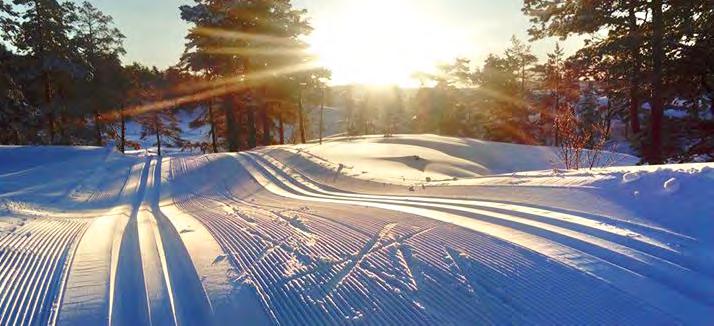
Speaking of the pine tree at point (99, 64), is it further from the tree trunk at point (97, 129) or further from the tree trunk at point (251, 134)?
the tree trunk at point (251, 134)

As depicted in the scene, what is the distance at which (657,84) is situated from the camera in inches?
423

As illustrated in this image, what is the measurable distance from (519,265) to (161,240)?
13.7ft

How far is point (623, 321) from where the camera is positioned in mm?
2678

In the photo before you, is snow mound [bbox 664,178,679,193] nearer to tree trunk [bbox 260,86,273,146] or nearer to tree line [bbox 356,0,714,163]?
tree line [bbox 356,0,714,163]

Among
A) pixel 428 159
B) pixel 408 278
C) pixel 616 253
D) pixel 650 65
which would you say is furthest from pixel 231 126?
pixel 616 253

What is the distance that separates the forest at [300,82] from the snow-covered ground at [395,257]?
5371 millimetres

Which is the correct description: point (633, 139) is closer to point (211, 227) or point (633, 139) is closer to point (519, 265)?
point (519, 265)

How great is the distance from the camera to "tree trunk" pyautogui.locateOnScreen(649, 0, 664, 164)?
1046 cm

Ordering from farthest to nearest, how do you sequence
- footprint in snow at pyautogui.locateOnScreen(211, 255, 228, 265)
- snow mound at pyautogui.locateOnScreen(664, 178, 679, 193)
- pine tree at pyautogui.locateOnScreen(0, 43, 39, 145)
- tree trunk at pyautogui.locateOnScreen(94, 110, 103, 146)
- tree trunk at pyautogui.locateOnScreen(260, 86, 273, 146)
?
tree trunk at pyautogui.locateOnScreen(94, 110, 103, 146), tree trunk at pyautogui.locateOnScreen(260, 86, 273, 146), pine tree at pyautogui.locateOnScreen(0, 43, 39, 145), snow mound at pyautogui.locateOnScreen(664, 178, 679, 193), footprint in snow at pyautogui.locateOnScreen(211, 255, 228, 265)

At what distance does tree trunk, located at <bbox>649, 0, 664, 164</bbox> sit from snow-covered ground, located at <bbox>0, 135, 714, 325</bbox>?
6371mm

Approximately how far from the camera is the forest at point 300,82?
35.8 ft

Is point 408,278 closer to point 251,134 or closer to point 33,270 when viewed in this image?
point 33,270

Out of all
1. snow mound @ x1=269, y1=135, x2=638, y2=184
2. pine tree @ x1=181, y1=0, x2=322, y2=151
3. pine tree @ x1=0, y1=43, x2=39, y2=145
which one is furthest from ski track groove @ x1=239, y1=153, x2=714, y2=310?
pine tree @ x1=0, y1=43, x2=39, y2=145

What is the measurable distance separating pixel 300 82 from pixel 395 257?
22.0 metres
